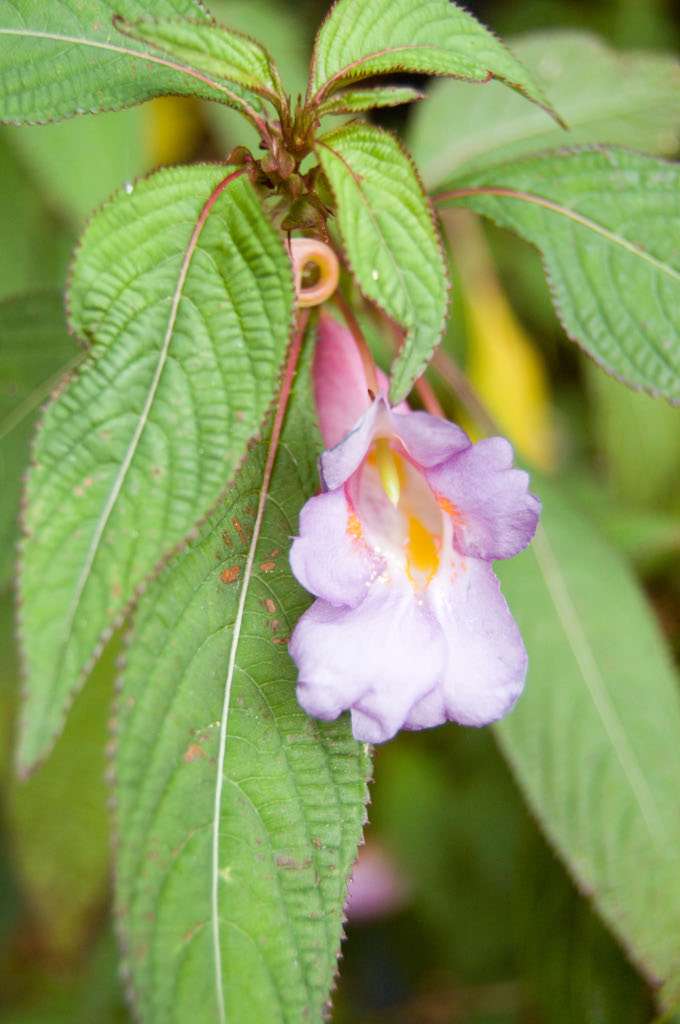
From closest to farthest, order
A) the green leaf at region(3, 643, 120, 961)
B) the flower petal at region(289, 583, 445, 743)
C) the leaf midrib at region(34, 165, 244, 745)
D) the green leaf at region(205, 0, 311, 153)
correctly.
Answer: the leaf midrib at region(34, 165, 244, 745)
the flower petal at region(289, 583, 445, 743)
the green leaf at region(3, 643, 120, 961)
the green leaf at region(205, 0, 311, 153)

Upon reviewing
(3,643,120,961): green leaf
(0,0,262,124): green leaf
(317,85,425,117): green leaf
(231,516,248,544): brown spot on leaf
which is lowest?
(3,643,120,961): green leaf

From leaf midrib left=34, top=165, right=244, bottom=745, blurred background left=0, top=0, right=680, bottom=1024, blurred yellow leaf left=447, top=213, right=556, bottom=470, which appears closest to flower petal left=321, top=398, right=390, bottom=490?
leaf midrib left=34, top=165, right=244, bottom=745

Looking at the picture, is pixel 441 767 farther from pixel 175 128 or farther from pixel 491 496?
pixel 175 128

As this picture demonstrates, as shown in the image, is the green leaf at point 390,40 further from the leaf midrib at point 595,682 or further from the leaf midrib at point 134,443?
the leaf midrib at point 595,682

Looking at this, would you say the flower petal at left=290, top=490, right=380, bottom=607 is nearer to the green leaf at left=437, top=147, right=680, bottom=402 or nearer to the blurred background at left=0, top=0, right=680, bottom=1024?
the green leaf at left=437, top=147, right=680, bottom=402

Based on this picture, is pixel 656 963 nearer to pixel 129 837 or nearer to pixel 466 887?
pixel 129 837
